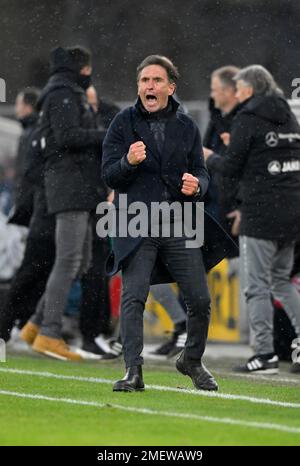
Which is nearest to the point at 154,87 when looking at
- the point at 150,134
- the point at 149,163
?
the point at 150,134

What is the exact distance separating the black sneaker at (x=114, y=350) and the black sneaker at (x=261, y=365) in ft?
3.69

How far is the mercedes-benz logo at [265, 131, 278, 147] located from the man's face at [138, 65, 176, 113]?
6.72 feet

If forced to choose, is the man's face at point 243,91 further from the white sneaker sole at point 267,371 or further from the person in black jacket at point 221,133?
the white sneaker sole at point 267,371

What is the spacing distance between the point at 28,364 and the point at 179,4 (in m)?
15.0

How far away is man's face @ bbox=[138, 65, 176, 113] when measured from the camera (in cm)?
830

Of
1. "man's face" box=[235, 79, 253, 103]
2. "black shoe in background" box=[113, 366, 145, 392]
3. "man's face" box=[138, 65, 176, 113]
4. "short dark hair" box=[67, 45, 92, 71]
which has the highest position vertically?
"short dark hair" box=[67, 45, 92, 71]

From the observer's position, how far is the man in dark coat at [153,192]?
825 cm

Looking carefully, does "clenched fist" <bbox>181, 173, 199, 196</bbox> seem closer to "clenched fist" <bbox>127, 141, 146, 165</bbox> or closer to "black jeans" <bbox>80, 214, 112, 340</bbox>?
"clenched fist" <bbox>127, 141, 146, 165</bbox>

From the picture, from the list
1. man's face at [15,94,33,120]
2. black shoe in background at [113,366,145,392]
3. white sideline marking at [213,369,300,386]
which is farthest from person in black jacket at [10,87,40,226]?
black shoe in background at [113,366,145,392]

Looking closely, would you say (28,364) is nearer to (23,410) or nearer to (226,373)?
(226,373)

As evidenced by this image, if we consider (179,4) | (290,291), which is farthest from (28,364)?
(179,4)

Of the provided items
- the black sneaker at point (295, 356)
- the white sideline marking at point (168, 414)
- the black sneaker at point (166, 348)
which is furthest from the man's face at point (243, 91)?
the white sideline marking at point (168, 414)

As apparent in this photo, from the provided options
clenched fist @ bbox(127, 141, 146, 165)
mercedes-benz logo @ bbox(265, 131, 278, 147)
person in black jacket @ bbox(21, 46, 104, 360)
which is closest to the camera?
clenched fist @ bbox(127, 141, 146, 165)

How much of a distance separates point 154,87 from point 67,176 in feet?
9.32
